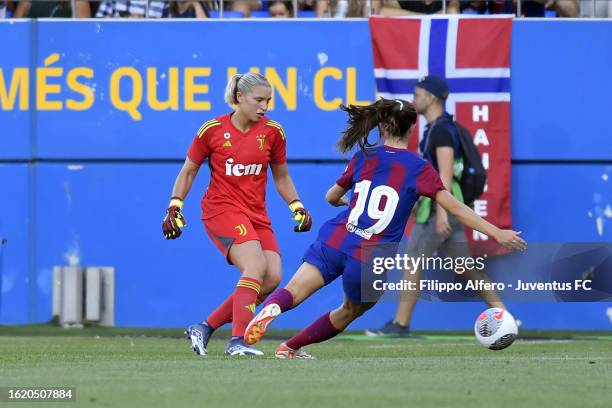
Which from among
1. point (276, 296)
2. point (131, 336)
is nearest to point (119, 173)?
point (131, 336)

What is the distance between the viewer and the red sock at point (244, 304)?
10.3m

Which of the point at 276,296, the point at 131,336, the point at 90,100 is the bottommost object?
the point at 131,336

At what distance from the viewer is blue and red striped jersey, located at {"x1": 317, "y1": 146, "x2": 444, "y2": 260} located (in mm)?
9594

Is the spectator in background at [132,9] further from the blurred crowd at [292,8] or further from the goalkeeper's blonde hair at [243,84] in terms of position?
the goalkeeper's blonde hair at [243,84]

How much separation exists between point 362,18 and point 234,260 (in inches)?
222

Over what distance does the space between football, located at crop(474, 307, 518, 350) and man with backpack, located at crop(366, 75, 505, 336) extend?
12.6ft

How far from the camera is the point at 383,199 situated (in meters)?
9.62

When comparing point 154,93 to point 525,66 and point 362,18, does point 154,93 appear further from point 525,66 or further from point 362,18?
point 525,66

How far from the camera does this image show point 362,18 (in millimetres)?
15625

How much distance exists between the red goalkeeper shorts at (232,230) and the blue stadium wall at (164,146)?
4.78 meters

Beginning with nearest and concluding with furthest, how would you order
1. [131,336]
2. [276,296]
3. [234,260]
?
[276,296], [234,260], [131,336]

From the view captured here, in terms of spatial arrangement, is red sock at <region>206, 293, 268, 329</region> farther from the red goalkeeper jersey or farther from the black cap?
the black cap

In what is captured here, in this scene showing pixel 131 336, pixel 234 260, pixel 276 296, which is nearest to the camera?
pixel 276 296

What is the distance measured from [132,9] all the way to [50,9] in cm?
93
